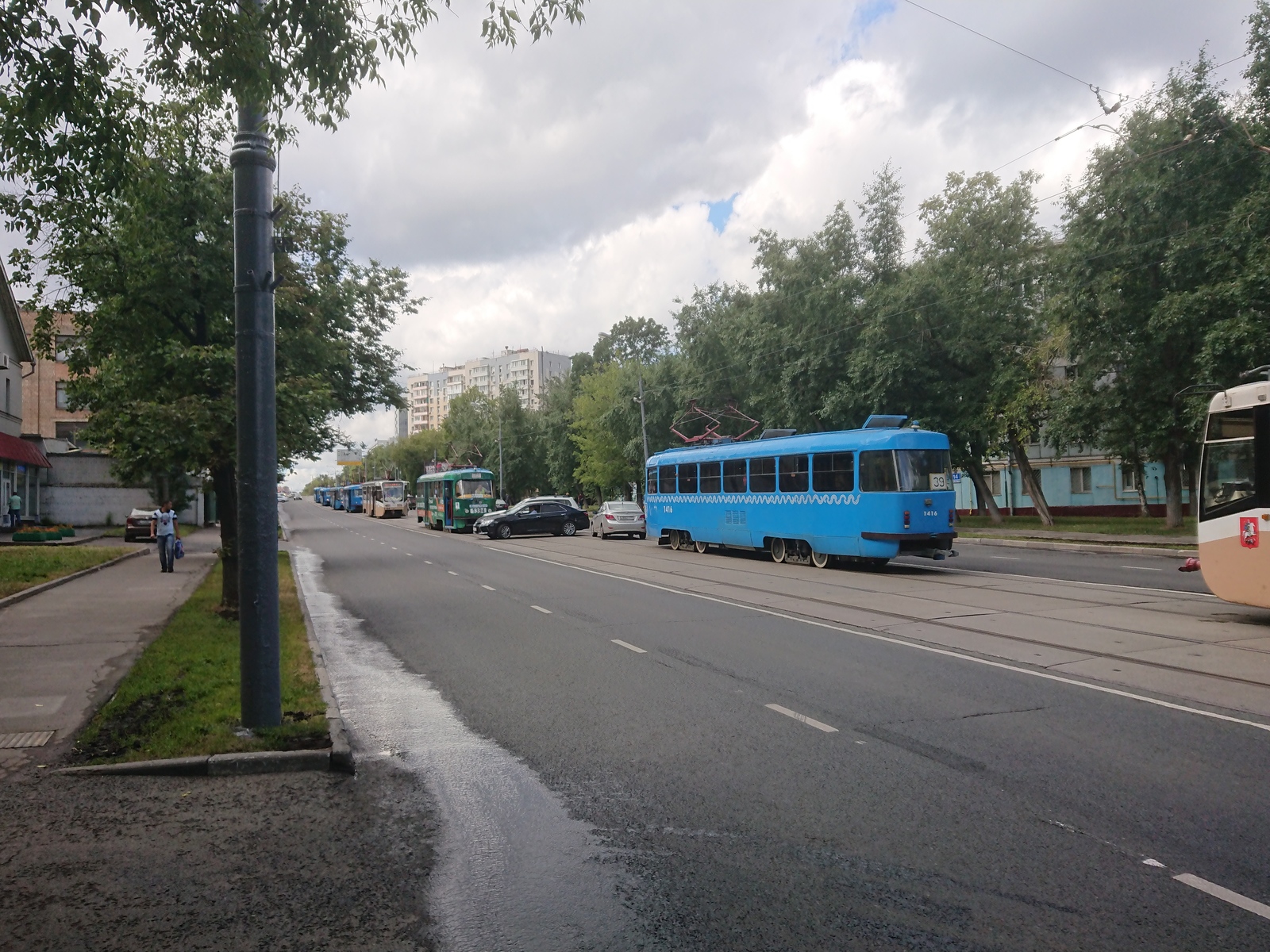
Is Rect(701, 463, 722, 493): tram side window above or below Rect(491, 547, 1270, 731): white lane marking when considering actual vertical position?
above

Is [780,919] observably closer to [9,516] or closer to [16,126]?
[16,126]

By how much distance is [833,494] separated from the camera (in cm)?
2114

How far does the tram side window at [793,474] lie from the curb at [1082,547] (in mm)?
9363

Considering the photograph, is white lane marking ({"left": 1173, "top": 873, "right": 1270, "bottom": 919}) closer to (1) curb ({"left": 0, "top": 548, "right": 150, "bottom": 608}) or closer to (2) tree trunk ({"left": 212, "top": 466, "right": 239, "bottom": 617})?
(2) tree trunk ({"left": 212, "top": 466, "right": 239, "bottom": 617})

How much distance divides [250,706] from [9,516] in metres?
36.8

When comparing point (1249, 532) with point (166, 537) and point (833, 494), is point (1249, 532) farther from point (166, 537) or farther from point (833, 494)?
point (166, 537)

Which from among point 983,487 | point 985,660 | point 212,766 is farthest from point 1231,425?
point 983,487

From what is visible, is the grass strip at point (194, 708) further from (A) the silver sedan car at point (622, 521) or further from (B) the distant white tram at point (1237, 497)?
(A) the silver sedan car at point (622, 521)

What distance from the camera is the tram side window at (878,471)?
64.8ft

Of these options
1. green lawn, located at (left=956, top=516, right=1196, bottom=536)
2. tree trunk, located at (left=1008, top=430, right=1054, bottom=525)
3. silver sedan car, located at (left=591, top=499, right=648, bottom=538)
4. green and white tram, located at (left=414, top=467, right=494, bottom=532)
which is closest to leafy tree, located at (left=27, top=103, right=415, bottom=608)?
silver sedan car, located at (left=591, top=499, right=648, bottom=538)

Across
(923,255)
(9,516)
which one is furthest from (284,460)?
(923,255)

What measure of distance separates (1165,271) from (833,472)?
12.7 m

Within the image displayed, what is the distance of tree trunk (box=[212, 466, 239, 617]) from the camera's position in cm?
1358

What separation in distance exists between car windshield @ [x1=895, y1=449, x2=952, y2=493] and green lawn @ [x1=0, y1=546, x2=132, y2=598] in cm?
1640
